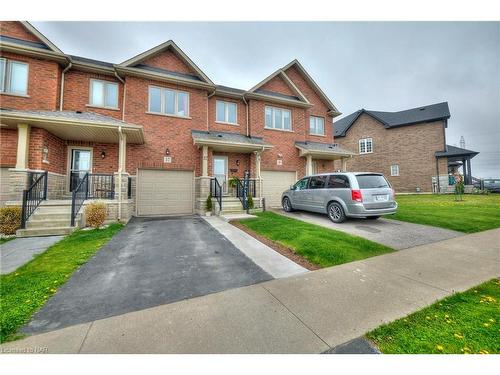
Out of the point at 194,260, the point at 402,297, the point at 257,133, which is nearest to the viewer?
the point at 402,297

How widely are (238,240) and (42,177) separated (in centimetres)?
792

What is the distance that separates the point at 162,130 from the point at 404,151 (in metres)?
25.9

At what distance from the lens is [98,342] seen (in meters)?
2.02

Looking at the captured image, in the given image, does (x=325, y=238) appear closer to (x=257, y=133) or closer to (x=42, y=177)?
(x=257, y=133)

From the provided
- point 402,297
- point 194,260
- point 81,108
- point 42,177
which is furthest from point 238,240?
point 81,108

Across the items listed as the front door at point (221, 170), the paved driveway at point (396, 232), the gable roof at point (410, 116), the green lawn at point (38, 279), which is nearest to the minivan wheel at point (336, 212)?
the paved driveway at point (396, 232)

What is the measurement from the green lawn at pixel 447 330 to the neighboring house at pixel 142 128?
880 cm

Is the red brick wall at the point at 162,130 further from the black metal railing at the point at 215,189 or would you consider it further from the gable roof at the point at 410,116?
the gable roof at the point at 410,116

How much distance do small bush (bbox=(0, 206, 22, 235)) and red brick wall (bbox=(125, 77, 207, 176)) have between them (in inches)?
166

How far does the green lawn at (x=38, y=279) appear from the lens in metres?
2.40

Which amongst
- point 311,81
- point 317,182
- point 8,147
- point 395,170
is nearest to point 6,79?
point 8,147

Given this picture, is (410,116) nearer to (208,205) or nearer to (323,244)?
(208,205)

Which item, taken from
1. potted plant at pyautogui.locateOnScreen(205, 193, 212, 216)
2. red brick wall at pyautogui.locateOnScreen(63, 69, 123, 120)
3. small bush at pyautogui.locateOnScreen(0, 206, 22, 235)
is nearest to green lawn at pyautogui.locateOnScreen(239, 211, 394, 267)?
potted plant at pyautogui.locateOnScreen(205, 193, 212, 216)

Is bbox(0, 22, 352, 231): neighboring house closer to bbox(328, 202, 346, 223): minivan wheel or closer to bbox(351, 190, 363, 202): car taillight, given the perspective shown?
bbox(328, 202, 346, 223): minivan wheel
